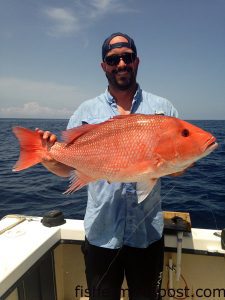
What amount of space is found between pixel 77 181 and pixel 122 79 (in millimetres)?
1032

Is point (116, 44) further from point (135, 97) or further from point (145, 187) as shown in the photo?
point (145, 187)

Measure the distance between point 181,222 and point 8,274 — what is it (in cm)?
193

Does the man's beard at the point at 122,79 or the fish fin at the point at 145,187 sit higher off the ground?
the man's beard at the point at 122,79

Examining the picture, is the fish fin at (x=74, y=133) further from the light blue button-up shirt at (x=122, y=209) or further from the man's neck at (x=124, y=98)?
the man's neck at (x=124, y=98)

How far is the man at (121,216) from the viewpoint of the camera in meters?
2.86


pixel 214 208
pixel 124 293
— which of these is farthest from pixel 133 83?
pixel 214 208

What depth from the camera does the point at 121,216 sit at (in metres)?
2.87

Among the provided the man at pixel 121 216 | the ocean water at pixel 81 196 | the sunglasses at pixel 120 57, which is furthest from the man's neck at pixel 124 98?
the ocean water at pixel 81 196

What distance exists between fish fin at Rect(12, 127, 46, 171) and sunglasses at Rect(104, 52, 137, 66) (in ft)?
3.11

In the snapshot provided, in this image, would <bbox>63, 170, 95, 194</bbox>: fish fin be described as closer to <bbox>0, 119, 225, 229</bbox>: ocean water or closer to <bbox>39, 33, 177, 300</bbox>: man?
<bbox>39, 33, 177, 300</bbox>: man

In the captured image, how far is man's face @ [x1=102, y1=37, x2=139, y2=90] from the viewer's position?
2.87 metres

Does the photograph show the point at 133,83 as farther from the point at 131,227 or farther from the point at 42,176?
the point at 42,176

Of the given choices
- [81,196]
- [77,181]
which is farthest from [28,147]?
[81,196]

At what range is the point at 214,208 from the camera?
829cm
